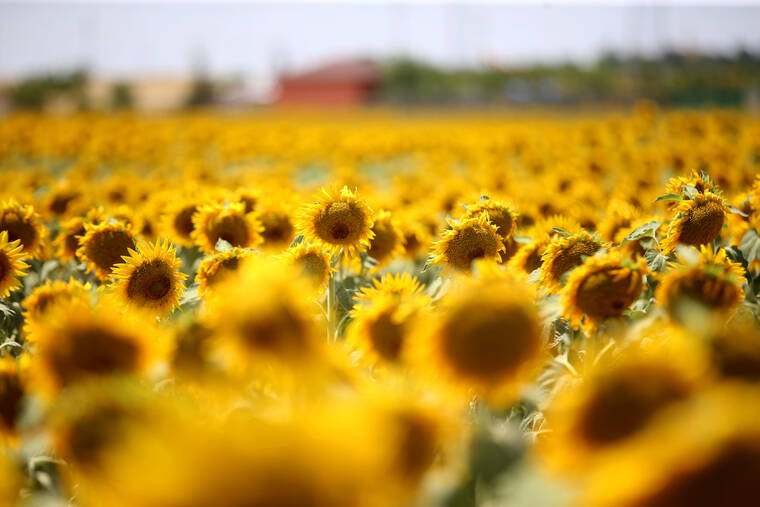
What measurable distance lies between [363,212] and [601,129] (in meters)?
9.39

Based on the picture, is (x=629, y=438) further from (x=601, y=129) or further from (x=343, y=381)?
(x=601, y=129)

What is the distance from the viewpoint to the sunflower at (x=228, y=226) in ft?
9.31

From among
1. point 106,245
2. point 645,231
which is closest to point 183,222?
point 106,245

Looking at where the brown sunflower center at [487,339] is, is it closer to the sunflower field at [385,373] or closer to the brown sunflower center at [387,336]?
the sunflower field at [385,373]

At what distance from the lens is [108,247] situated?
2637 mm

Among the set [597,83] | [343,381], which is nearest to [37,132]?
[343,381]

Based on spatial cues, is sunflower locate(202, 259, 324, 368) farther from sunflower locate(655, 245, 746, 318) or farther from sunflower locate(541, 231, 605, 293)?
sunflower locate(541, 231, 605, 293)

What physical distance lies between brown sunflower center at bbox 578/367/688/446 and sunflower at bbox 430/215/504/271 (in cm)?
130

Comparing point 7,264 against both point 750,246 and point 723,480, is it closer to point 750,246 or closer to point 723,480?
point 723,480

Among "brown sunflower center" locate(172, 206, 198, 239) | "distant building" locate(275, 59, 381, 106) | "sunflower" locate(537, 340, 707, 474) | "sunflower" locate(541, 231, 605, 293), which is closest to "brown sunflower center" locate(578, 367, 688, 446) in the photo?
"sunflower" locate(537, 340, 707, 474)

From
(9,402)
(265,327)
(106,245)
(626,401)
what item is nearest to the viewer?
(626,401)

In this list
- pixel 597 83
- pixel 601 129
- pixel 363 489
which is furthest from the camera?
pixel 597 83

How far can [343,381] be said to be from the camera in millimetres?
1354

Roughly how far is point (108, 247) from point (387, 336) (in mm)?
1497
